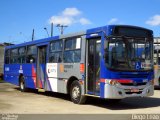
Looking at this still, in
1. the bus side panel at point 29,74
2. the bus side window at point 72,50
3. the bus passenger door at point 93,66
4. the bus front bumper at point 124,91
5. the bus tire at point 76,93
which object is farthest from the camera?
the bus side panel at point 29,74

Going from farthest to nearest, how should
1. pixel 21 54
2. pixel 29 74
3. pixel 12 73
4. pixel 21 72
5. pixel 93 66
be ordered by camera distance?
pixel 12 73 → pixel 21 54 → pixel 21 72 → pixel 29 74 → pixel 93 66

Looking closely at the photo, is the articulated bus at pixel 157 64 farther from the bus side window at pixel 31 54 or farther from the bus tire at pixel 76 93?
the bus tire at pixel 76 93

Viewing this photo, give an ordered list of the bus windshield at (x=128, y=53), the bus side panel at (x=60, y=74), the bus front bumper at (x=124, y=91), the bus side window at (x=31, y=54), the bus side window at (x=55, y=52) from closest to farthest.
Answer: the bus front bumper at (x=124, y=91), the bus windshield at (x=128, y=53), the bus side panel at (x=60, y=74), the bus side window at (x=55, y=52), the bus side window at (x=31, y=54)

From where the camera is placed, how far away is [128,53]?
1376 centimetres

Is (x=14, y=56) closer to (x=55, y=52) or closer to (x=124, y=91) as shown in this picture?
(x=55, y=52)

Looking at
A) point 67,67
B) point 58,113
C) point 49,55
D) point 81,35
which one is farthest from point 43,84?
point 58,113

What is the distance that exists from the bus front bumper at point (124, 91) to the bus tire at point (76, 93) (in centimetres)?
185

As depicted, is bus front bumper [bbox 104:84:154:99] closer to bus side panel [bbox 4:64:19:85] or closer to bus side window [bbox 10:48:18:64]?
bus side panel [bbox 4:64:19:85]

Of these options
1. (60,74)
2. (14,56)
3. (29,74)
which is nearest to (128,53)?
(60,74)

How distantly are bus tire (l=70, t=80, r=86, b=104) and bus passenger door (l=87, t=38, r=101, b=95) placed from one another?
0.59m

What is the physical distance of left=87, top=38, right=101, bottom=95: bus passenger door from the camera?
14.1 meters

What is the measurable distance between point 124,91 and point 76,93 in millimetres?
2544

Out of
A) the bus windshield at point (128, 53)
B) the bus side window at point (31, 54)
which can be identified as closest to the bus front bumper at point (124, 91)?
the bus windshield at point (128, 53)

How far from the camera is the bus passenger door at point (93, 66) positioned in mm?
14086
